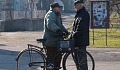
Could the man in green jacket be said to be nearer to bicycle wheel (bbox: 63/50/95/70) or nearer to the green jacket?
the green jacket

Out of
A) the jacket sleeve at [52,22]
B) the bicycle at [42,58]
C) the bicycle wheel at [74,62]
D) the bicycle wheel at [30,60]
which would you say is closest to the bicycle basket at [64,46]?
the bicycle at [42,58]

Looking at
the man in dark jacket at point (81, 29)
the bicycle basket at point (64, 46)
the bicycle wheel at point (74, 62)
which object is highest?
the man in dark jacket at point (81, 29)

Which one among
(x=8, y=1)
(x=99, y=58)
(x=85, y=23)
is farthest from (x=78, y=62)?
(x=8, y=1)

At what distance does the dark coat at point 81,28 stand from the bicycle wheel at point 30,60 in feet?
2.86

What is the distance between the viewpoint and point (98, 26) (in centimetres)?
1703

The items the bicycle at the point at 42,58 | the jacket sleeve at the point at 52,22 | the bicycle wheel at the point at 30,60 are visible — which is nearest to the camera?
the jacket sleeve at the point at 52,22

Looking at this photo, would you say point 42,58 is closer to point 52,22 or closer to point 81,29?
point 52,22

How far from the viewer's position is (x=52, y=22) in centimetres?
722

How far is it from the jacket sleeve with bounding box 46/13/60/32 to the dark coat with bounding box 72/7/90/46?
0.48m

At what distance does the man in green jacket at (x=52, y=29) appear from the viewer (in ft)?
23.7

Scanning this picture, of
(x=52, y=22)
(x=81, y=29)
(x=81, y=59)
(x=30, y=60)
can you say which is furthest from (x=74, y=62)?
(x=52, y=22)

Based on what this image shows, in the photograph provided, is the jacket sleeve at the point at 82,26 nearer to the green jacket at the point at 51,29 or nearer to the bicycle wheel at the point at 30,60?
the green jacket at the point at 51,29

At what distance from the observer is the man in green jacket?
23.7 ft

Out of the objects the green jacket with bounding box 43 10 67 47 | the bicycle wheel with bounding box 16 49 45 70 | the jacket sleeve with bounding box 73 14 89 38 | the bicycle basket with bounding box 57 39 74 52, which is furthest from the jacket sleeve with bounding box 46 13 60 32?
the bicycle wheel with bounding box 16 49 45 70
